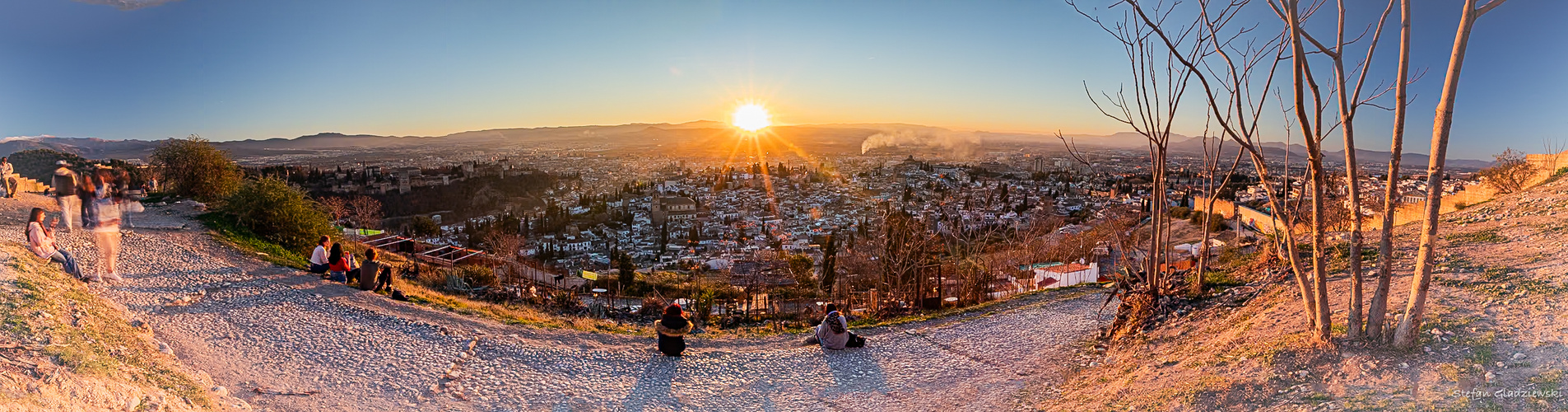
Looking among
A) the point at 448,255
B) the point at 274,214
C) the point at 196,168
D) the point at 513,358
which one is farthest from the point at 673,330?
the point at 196,168

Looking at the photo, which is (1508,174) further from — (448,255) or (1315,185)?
(448,255)

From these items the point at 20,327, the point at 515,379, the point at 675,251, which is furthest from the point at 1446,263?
Answer: the point at 675,251

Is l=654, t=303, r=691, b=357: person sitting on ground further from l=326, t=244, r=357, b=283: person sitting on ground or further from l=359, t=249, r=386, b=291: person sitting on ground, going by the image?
l=326, t=244, r=357, b=283: person sitting on ground

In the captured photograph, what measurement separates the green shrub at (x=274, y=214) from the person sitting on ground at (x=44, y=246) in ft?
17.9

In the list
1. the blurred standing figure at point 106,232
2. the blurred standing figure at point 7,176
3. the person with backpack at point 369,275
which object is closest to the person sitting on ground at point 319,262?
the person with backpack at point 369,275

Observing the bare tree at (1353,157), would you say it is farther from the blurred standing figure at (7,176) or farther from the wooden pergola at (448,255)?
the blurred standing figure at (7,176)

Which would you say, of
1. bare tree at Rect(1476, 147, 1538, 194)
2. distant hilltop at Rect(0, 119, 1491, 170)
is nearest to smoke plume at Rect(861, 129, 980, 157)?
→ distant hilltop at Rect(0, 119, 1491, 170)

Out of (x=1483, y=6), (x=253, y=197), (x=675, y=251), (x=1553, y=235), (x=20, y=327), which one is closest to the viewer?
(x=1483, y=6)

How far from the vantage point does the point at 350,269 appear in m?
10.2

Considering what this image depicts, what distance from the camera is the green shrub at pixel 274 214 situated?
13.3 m

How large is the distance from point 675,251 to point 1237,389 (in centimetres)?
2651

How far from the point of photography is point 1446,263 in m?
6.09

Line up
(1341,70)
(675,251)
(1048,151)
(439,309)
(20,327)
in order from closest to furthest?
1. (1341,70)
2. (20,327)
3. (439,309)
4. (675,251)
5. (1048,151)

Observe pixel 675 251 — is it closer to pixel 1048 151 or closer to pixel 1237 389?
pixel 1237 389
